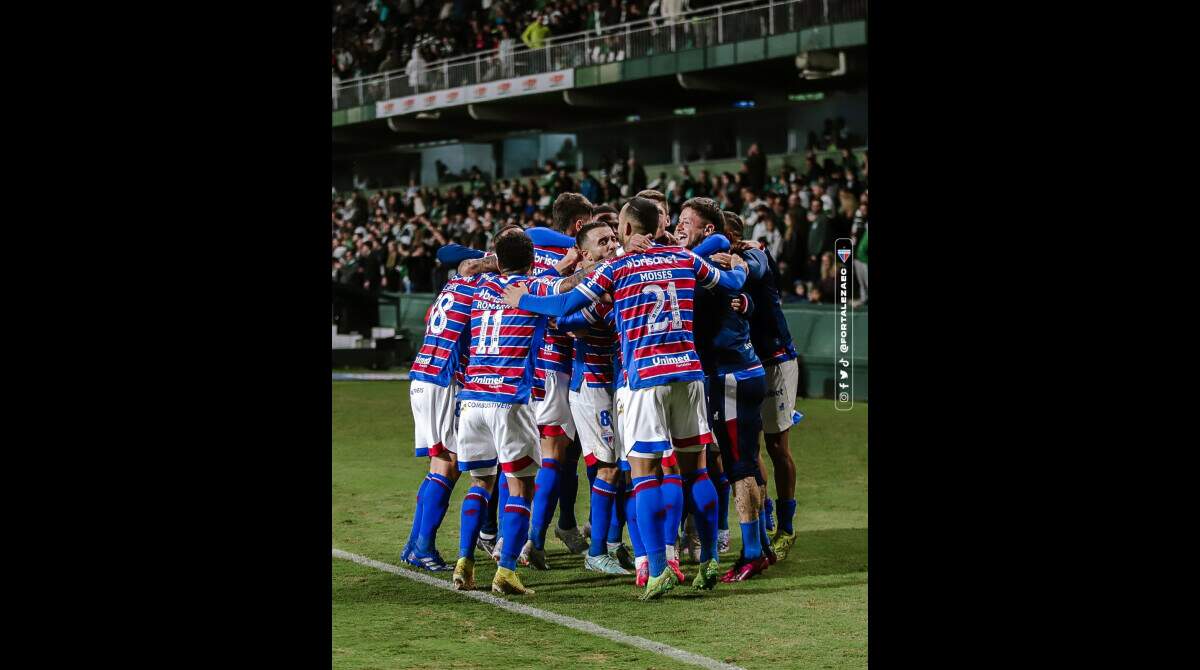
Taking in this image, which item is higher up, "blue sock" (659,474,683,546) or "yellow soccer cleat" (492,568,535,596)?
"blue sock" (659,474,683,546)

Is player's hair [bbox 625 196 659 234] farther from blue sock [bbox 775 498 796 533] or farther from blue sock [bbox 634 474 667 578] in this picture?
blue sock [bbox 775 498 796 533]

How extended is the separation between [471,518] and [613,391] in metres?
1.04

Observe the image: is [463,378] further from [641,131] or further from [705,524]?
[641,131]

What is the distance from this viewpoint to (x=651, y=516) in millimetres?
6113

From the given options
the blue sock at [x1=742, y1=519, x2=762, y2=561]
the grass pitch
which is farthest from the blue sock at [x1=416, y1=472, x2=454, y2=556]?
the blue sock at [x1=742, y1=519, x2=762, y2=561]

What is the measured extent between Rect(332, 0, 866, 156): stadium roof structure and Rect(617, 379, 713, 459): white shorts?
13438mm

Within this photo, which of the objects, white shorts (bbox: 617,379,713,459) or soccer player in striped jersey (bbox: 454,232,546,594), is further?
soccer player in striped jersey (bbox: 454,232,546,594)

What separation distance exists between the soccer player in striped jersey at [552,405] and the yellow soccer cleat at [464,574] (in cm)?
60

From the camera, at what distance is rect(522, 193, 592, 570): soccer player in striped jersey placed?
6.90 meters

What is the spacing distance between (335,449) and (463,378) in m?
5.66

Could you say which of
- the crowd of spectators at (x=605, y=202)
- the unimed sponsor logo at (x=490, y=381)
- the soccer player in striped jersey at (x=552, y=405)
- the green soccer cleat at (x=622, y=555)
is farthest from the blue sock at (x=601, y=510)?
the crowd of spectators at (x=605, y=202)

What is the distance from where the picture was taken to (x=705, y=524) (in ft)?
21.2

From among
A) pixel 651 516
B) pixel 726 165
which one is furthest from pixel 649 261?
pixel 726 165

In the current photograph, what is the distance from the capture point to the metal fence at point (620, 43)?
19.8 m
